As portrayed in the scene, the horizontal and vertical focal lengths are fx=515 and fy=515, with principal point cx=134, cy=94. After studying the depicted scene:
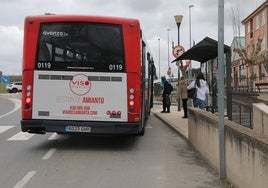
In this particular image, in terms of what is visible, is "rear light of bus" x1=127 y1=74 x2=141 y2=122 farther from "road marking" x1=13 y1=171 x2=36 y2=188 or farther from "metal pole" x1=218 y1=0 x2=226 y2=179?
"metal pole" x1=218 y1=0 x2=226 y2=179

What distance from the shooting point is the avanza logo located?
11766mm

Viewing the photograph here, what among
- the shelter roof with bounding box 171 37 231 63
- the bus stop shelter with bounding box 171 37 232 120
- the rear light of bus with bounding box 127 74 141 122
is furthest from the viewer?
the shelter roof with bounding box 171 37 231 63

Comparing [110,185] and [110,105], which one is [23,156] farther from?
[110,185]

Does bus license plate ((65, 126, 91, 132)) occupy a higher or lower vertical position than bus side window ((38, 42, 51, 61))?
lower

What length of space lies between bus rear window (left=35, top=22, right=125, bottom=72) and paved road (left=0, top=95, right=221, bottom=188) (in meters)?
1.99

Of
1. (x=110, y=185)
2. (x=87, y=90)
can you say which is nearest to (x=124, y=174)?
(x=110, y=185)

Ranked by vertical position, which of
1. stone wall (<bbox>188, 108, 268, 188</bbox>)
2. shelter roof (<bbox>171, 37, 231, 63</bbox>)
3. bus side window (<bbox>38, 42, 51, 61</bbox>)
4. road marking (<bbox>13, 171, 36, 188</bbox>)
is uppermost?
shelter roof (<bbox>171, 37, 231, 63</bbox>)

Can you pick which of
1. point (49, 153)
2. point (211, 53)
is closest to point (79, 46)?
point (49, 153)

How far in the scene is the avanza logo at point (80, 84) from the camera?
11.8 metres

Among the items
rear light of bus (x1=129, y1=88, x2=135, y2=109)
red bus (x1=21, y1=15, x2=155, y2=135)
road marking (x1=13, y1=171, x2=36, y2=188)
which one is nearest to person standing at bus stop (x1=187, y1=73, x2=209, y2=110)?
red bus (x1=21, y1=15, x2=155, y2=135)

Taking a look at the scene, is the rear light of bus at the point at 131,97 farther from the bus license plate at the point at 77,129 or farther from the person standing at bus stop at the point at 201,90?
the person standing at bus stop at the point at 201,90

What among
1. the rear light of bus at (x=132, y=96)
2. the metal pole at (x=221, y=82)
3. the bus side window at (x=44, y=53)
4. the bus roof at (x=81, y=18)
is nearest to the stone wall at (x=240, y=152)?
the metal pole at (x=221, y=82)

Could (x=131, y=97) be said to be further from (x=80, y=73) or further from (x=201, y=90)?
(x=201, y=90)

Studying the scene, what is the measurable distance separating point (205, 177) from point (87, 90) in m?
4.07
